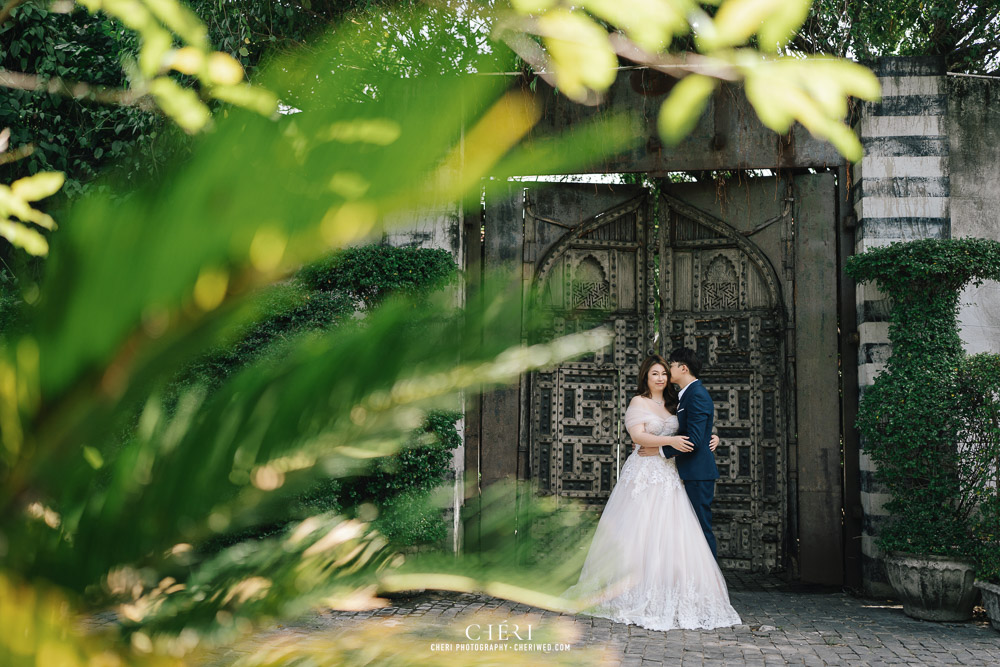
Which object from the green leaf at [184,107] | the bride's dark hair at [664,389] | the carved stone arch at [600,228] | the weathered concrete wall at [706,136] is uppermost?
the weathered concrete wall at [706,136]

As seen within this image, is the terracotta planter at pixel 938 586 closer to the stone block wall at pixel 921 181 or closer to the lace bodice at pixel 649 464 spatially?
the stone block wall at pixel 921 181

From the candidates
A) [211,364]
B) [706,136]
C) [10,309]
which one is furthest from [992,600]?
[10,309]

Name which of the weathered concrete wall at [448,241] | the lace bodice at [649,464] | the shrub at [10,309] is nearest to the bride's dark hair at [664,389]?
the lace bodice at [649,464]

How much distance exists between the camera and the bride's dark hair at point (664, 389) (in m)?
5.87

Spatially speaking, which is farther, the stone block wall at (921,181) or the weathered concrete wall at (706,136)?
the weathered concrete wall at (706,136)

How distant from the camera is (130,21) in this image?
722 mm

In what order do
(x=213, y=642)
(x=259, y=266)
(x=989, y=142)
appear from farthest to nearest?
1. (x=989, y=142)
2. (x=213, y=642)
3. (x=259, y=266)

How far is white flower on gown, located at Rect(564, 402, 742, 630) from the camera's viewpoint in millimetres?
5055

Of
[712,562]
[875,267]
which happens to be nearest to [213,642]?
[712,562]

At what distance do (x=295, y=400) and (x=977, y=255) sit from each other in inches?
237

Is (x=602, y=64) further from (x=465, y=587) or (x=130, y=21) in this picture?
(x=465, y=587)

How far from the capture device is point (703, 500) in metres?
5.54

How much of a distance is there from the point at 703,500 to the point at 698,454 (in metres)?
0.36

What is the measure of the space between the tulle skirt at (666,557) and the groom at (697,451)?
7cm
